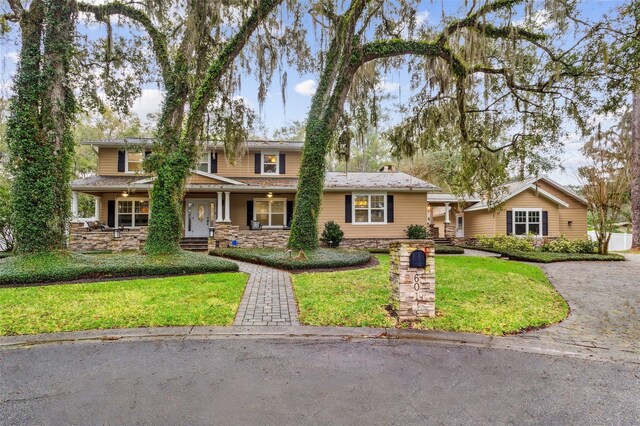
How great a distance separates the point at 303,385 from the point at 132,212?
51.2ft

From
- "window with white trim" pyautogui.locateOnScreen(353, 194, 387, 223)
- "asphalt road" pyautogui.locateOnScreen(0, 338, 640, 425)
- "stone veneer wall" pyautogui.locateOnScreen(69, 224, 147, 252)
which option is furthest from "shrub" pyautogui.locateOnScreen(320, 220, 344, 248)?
"asphalt road" pyautogui.locateOnScreen(0, 338, 640, 425)

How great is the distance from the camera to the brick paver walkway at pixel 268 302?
15.2 ft

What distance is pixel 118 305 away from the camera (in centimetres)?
515

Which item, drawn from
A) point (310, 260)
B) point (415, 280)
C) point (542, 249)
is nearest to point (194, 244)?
point (310, 260)

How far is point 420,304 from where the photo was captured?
15.0 ft

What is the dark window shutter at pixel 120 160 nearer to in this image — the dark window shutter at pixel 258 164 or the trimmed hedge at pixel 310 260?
the dark window shutter at pixel 258 164

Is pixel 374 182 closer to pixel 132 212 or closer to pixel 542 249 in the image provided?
pixel 542 249

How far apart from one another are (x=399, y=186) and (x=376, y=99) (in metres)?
5.41

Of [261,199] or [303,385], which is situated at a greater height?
[261,199]

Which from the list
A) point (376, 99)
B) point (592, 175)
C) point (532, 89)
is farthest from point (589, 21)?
point (592, 175)

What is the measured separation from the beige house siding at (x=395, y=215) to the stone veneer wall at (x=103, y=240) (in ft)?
26.9

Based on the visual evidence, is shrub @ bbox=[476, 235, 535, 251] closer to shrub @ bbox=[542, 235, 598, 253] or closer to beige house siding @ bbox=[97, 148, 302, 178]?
shrub @ bbox=[542, 235, 598, 253]

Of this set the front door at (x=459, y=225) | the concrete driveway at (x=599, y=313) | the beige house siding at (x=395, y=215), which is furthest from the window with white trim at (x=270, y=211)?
the front door at (x=459, y=225)

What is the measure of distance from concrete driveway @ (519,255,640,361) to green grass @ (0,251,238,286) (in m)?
7.22
